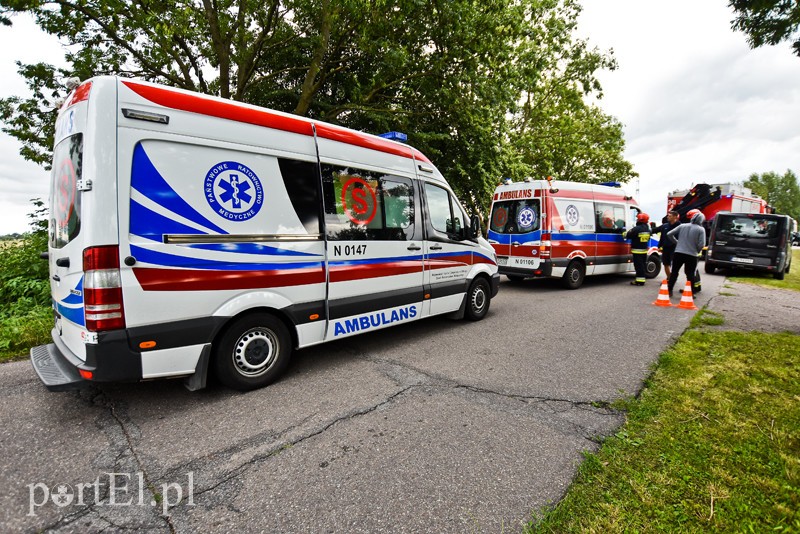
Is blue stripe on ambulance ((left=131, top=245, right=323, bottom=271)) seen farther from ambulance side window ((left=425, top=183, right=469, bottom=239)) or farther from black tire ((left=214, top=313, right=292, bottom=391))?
ambulance side window ((left=425, top=183, right=469, bottom=239))

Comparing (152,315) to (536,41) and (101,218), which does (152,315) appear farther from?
(536,41)

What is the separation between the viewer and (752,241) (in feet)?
38.3

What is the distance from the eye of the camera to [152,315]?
294cm

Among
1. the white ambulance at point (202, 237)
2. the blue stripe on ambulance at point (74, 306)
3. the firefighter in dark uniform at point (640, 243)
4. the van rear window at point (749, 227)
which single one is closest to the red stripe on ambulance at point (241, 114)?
the white ambulance at point (202, 237)

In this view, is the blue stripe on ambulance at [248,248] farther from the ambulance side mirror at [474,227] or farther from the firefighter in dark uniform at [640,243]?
the firefighter in dark uniform at [640,243]

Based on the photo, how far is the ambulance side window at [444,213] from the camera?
535 centimetres

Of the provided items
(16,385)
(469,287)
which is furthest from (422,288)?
(16,385)

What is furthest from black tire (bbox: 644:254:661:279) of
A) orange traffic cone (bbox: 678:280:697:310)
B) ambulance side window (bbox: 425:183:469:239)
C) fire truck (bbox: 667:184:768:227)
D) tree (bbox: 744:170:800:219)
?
tree (bbox: 744:170:800:219)

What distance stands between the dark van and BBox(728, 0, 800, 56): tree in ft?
30.6

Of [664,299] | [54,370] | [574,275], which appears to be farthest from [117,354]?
[574,275]

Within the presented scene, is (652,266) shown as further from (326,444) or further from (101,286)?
(101,286)

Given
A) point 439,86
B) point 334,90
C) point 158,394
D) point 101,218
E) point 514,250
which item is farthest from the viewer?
point 334,90

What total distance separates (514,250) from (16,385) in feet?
27.7

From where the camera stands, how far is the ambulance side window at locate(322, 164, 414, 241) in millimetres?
4051
